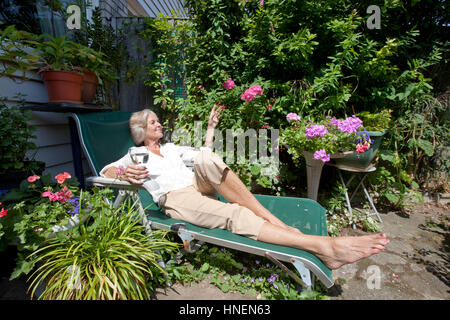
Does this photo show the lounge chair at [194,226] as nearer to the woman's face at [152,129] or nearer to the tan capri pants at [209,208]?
the tan capri pants at [209,208]

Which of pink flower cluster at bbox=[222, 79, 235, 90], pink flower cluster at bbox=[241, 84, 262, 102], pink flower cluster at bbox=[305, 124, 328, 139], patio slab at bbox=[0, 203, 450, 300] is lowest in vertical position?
patio slab at bbox=[0, 203, 450, 300]

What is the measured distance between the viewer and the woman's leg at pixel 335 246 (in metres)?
1.32

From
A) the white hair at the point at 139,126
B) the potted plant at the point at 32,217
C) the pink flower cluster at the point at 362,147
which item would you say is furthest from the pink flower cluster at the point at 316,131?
the potted plant at the point at 32,217

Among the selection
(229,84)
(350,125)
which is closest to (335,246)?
(350,125)

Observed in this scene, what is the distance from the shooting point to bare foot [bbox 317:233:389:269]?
1315mm

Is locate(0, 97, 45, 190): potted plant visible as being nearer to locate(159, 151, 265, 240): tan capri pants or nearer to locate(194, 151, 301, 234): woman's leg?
locate(159, 151, 265, 240): tan capri pants

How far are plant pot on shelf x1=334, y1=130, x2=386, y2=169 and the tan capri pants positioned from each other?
1366 millimetres

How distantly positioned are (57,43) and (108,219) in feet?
4.91

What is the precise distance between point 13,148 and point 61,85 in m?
0.65

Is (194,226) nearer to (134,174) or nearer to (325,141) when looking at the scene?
(134,174)

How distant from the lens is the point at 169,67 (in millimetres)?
3365

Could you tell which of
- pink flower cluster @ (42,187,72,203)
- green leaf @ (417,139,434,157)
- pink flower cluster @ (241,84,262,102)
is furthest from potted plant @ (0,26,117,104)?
green leaf @ (417,139,434,157)

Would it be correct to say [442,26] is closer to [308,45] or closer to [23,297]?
[308,45]
